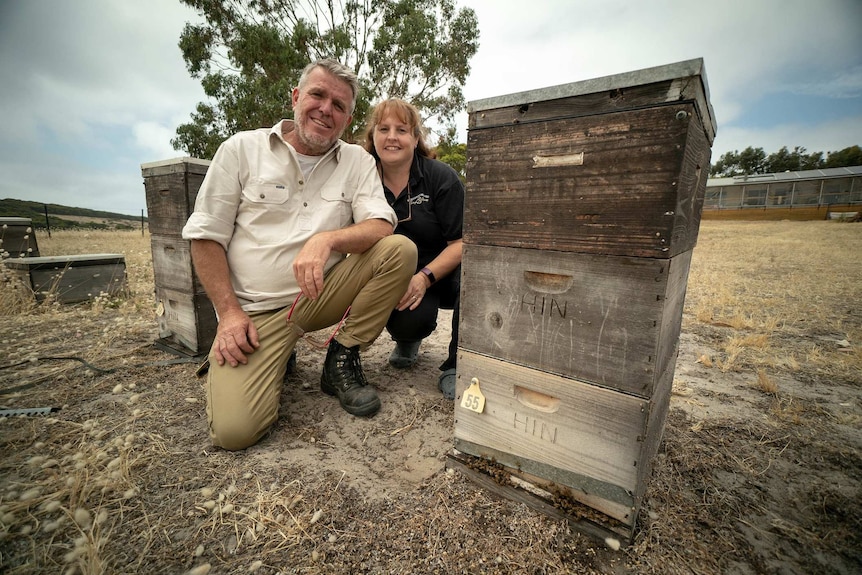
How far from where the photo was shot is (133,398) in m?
2.21

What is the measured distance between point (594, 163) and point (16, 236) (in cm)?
751

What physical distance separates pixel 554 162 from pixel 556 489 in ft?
3.95

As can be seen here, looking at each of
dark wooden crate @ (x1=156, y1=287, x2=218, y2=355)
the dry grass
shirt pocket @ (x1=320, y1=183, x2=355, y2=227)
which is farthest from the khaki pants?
the dry grass

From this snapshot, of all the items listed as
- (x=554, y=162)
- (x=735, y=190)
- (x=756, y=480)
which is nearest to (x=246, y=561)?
(x=554, y=162)

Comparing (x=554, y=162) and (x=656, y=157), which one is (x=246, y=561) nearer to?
(x=554, y=162)

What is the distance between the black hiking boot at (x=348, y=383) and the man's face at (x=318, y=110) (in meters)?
1.24

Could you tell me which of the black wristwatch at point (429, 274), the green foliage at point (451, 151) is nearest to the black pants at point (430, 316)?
the black wristwatch at point (429, 274)

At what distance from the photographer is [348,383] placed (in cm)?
235

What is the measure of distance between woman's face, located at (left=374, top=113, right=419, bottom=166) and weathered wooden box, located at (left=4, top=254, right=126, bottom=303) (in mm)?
4096

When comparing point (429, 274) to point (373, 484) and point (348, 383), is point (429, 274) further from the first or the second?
point (373, 484)

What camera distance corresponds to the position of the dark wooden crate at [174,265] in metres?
2.73

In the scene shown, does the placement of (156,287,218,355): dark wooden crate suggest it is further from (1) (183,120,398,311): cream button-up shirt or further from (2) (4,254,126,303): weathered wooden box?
(2) (4,254,126,303): weathered wooden box

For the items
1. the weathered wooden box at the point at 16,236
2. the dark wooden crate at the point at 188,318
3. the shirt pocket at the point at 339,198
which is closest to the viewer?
the shirt pocket at the point at 339,198

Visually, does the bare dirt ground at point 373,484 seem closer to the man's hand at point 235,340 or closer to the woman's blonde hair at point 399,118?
the man's hand at point 235,340
